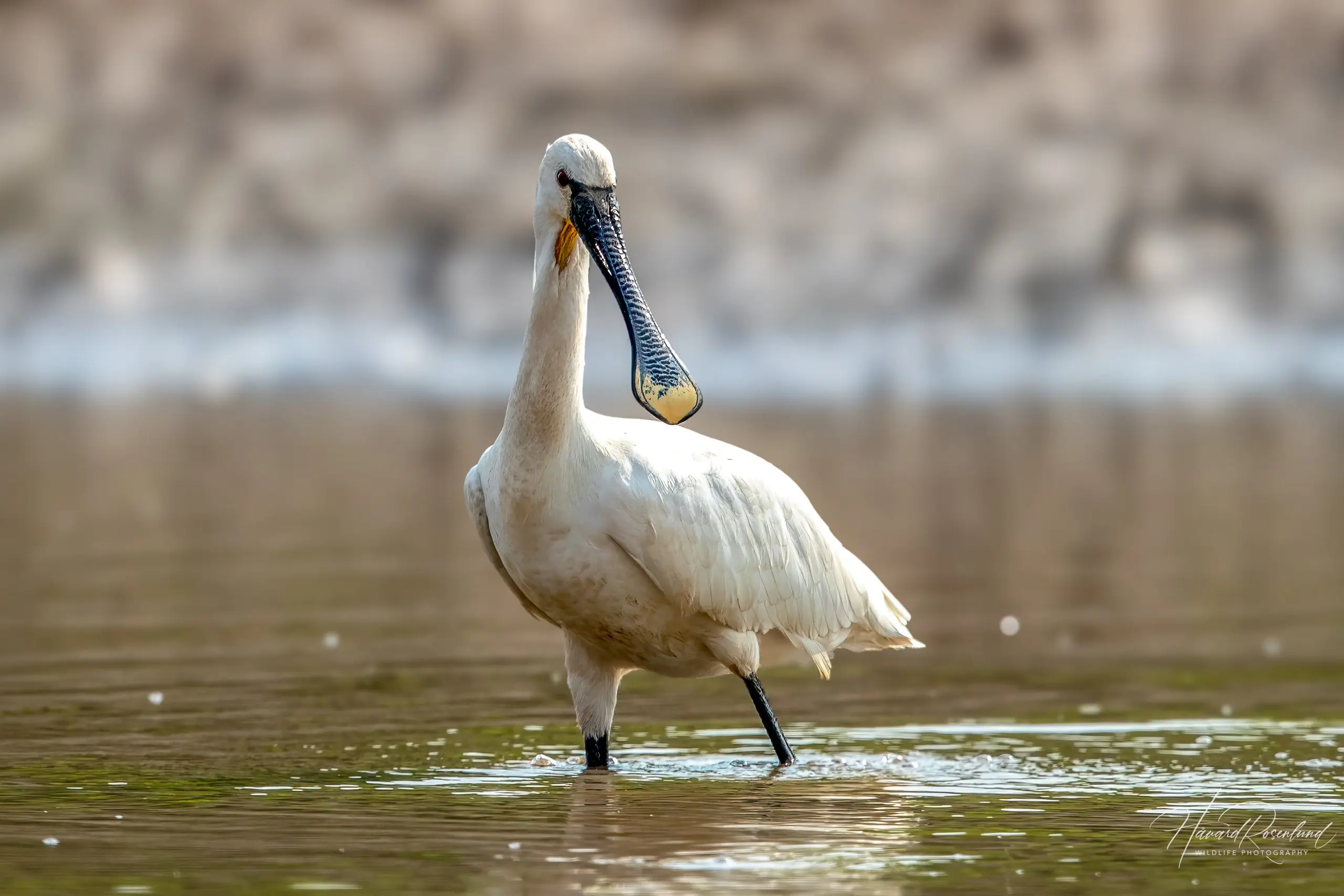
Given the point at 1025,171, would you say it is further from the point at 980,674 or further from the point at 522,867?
the point at 522,867

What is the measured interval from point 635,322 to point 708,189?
62.1 meters

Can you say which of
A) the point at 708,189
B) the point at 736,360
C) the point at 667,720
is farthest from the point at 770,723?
the point at 708,189

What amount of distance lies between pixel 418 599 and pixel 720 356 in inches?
1782

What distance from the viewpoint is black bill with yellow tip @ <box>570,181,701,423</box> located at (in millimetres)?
9883

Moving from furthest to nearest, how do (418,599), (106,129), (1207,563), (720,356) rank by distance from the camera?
(106,129)
(720,356)
(1207,563)
(418,599)

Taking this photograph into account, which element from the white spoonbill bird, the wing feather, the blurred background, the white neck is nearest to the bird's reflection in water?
the white spoonbill bird

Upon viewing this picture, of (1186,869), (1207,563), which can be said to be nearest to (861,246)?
(1207,563)

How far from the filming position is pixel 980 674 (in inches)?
540

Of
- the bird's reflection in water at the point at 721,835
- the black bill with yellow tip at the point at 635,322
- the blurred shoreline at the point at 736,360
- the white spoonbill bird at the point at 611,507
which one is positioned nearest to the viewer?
the bird's reflection in water at the point at 721,835

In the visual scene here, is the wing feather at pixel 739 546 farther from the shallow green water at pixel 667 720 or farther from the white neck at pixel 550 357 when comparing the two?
the shallow green water at pixel 667 720

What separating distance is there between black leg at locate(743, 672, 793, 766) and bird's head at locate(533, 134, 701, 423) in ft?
5.04

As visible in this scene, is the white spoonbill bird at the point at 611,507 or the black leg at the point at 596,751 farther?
the black leg at the point at 596,751

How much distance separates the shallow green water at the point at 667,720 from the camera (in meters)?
8.46

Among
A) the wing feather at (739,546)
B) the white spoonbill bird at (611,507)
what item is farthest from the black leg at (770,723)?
the wing feather at (739,546)
